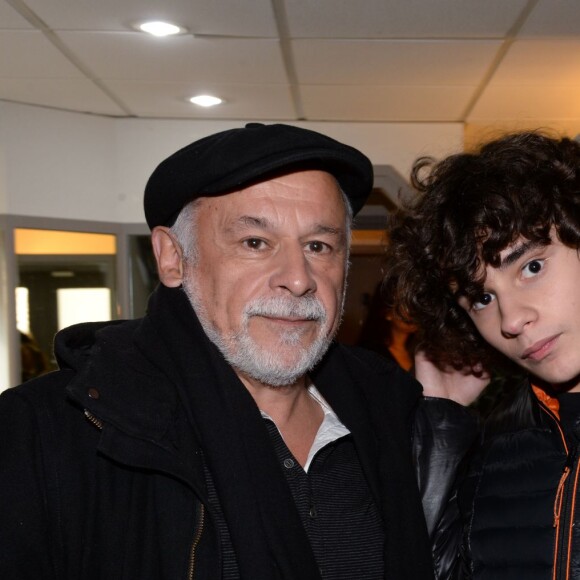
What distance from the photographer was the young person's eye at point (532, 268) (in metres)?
1.66

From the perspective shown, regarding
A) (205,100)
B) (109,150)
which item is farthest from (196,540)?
(109,150)

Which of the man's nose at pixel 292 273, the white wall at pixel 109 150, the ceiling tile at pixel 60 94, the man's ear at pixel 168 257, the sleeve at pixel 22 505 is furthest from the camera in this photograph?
the white wall at pixel 109 150

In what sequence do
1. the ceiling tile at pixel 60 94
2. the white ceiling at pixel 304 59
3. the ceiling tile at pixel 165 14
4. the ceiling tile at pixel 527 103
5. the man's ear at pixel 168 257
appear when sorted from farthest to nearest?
the ceiling tile at pixel 527 103
the ceiling tile at pixel 60 94
the white ceiling at pixel 304 59
the ceiling tile at pixel 165 14
the man's ear at pixel 168 257

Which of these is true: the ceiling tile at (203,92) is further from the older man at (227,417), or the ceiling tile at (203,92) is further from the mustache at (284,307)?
the mustache at (284,307)

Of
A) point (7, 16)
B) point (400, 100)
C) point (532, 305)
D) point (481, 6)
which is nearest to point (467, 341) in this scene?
point (532, 305)

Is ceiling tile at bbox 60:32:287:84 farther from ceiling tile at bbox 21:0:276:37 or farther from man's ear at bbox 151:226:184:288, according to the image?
man's ear at bbox 151:226:184:288

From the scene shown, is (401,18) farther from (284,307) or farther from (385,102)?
(284,307)

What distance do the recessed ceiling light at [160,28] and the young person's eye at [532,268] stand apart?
265 cm

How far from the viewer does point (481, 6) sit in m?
3.70

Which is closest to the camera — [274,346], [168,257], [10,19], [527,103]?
[274,346]

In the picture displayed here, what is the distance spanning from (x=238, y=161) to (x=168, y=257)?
1.09 feet

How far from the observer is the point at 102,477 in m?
1.53

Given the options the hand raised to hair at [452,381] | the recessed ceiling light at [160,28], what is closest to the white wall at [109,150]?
the recessed ceiling light at [160,28]

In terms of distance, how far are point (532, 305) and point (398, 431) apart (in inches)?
17.9
